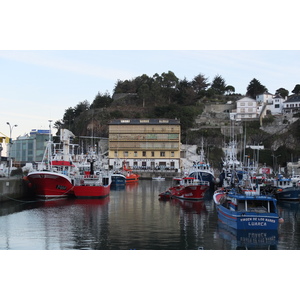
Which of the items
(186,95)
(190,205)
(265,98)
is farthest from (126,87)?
(190,205)

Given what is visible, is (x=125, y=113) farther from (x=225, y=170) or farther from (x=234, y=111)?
(x=225, y=170)

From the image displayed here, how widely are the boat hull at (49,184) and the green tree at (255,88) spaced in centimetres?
9730

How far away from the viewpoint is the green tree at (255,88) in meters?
134

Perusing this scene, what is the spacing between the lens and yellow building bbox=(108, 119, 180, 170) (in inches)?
4062

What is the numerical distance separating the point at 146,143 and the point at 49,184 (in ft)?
193

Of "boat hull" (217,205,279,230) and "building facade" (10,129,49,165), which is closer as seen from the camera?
"boat hull" (217,205,279,230)

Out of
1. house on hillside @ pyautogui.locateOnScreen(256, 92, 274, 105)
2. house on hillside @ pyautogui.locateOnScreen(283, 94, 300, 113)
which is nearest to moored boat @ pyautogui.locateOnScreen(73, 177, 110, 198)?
house on hillside @ pyautogui.locateOnScreen(283, 94, 300, 113)

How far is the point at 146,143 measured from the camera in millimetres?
103875

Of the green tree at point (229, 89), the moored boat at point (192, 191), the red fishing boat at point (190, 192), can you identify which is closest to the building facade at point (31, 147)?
the red fishing boat at point (190, 192)

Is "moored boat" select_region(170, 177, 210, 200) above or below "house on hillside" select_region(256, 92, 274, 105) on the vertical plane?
below

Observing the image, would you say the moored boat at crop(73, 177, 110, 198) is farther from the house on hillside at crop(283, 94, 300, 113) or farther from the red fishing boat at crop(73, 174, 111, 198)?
the house on hillside at crop(283, 94, 300, 113)

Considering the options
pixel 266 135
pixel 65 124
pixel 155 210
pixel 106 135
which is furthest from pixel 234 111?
pixel 155 210

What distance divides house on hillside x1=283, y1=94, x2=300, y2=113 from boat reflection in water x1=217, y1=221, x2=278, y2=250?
303 ft

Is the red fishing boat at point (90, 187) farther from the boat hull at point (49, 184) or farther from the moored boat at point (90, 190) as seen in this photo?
the boat hull at point (49, 184)
